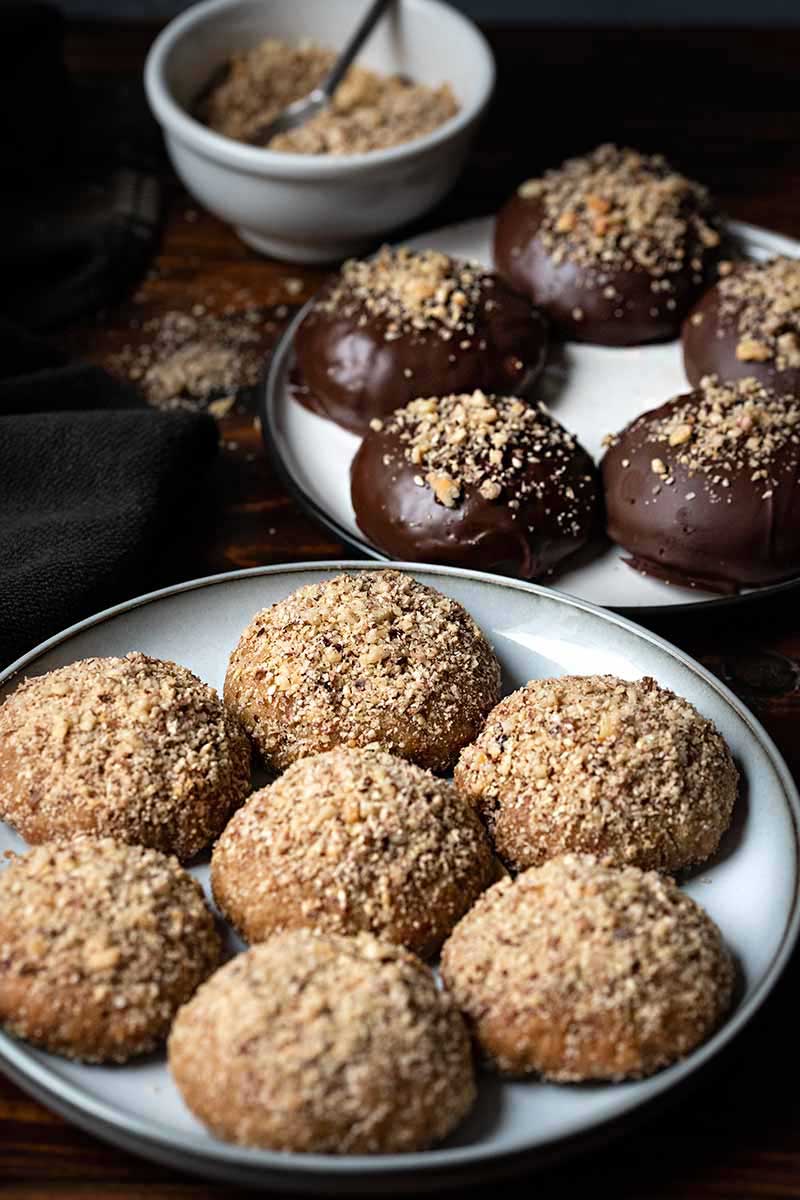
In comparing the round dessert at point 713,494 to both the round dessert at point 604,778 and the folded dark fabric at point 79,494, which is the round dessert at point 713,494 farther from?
the folded dark fabric at point 79,494

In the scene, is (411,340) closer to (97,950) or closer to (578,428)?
(578,428)

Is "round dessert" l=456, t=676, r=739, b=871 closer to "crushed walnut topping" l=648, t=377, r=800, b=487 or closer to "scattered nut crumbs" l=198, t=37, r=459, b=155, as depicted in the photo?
"crushed walnut topping" l=648, t=377, r=800, b=487

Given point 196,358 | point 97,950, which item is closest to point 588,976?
point 97,950

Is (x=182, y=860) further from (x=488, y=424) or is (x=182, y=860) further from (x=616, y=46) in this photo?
(x=616, y=46)

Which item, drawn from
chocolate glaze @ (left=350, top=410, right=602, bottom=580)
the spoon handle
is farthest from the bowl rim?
chocolate glaze @ (left=350, top=410, right=602, bottom=580)

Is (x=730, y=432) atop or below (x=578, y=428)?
atop

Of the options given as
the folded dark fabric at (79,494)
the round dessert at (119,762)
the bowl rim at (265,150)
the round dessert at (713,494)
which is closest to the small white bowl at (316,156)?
the bowl rim at (265,150)
